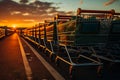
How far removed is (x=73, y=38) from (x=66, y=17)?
110 inches

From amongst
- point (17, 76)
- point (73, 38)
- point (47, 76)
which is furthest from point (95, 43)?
point (17, 76)

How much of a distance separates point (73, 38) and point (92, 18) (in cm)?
79

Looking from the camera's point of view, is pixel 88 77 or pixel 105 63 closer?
pixel 88 77

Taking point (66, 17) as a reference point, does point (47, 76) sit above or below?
below

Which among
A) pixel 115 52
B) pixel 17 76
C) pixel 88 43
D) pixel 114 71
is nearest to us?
pixel 17 76

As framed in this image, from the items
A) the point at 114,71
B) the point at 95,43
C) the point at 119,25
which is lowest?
the point at 114,71

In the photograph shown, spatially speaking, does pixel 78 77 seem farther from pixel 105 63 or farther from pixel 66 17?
pixel 66 17

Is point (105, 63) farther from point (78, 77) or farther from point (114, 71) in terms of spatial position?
point (78, 77)

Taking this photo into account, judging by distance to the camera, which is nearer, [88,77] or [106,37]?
[88,77]

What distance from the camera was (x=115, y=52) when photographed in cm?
940

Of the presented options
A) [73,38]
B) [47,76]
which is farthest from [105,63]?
[47,76]

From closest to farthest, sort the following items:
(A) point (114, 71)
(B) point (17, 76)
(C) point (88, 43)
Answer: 1. (B) point (17, 76)
2. (C) point (88, 43)
3. (A) point (114, 71)

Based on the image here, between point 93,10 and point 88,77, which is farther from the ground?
point 93,10

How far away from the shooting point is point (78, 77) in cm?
697
